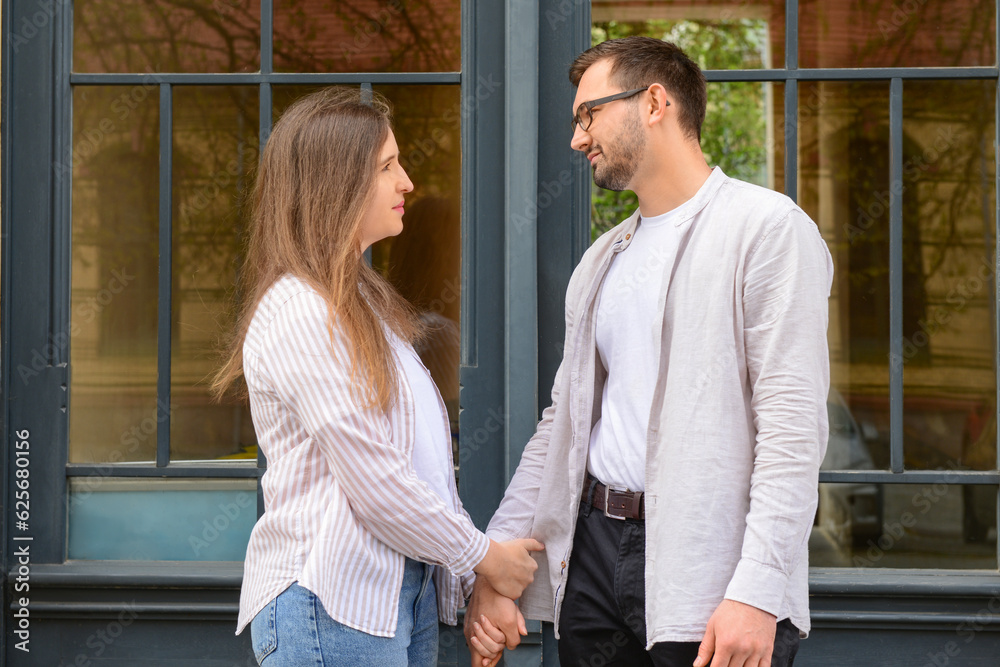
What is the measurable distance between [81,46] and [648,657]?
2852 millimetres

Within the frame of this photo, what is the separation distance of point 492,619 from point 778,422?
0.86m

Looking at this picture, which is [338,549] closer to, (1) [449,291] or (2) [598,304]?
(2) [598,304]

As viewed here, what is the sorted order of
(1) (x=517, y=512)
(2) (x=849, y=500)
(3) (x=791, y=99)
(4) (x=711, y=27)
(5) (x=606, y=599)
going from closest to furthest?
1. (5) (x=606, y=599)
2. (1) (x=517, y=512)
3. (3) (x=791, y=99)
4. (2) (x=849, y=500)
5. (4) (x=711, y=27)

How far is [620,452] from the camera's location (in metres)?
1.99

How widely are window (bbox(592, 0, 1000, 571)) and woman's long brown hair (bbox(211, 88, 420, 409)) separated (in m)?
1.64

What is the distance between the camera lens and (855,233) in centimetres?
327

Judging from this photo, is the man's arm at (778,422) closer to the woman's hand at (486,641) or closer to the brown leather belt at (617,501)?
the brown leather belt at (617,501)

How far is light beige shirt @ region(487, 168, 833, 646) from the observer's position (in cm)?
172

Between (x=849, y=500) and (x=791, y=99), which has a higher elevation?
(x=791, y=99)

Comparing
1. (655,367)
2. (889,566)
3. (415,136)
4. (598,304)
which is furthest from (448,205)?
(889,566)

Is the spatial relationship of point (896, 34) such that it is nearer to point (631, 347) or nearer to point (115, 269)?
point (631, 347)

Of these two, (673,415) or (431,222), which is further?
(431,222)

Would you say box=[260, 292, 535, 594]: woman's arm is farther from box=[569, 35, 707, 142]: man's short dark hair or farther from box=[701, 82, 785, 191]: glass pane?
box=[701, 82, 785, 191]: glass pane

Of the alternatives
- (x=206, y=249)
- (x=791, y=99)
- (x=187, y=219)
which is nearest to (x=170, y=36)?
(x=187, y=219)
